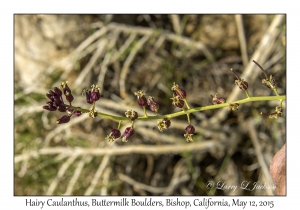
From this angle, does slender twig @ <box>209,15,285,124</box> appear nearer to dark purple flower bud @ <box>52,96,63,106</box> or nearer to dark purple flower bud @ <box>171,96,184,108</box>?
dark purple flower bud @ <box>171,96,184,108</box>

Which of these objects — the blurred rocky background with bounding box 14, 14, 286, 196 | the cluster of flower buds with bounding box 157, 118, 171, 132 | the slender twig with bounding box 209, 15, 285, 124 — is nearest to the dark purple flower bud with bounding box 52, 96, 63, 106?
the cluster of flower buds with bounding box 157, 118, 171, 132

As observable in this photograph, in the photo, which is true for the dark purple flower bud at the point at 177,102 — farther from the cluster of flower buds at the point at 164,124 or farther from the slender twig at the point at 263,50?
the slender twig at the point at 263,50

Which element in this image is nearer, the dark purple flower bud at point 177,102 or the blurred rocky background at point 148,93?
the dark purple flower bud at point 177,102

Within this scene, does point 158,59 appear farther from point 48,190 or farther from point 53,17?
point 48,190

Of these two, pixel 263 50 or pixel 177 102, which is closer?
pixel 177 102

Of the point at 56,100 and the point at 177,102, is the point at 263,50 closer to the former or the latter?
the point at 177,102

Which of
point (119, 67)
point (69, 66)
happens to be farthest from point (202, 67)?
point (69, 66)

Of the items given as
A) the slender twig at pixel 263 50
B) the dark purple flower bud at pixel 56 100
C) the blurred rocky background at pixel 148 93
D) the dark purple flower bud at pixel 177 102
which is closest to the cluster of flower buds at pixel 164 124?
the dark purple flower bud at pixel 177 102

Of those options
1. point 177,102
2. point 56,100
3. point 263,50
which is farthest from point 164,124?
point 263,50
